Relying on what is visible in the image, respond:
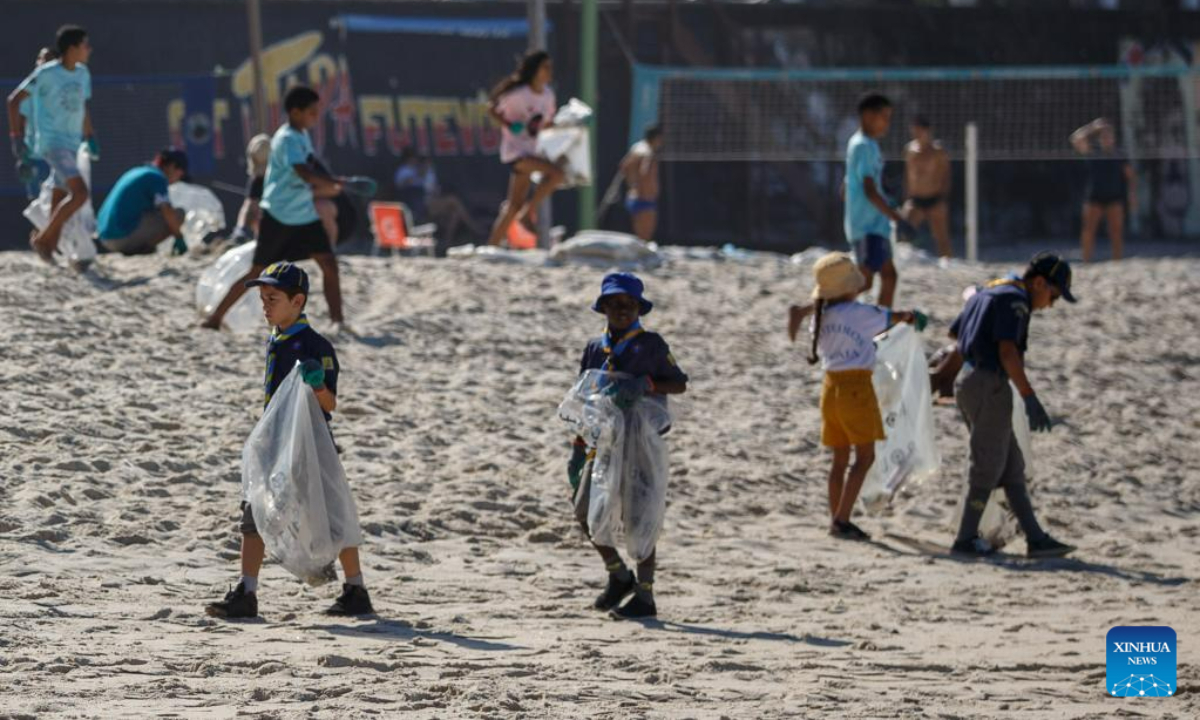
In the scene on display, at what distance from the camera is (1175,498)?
10.4m

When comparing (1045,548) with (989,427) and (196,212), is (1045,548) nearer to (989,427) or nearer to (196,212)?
(989,427)

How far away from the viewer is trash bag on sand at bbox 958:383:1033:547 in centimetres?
896

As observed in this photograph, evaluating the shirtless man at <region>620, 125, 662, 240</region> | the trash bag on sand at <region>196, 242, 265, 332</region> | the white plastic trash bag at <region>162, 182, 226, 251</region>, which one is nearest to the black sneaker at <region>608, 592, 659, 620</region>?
the trash bag on sand at <region>196, 242, 265, 332</region>

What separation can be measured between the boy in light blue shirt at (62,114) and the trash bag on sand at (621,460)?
5958mm

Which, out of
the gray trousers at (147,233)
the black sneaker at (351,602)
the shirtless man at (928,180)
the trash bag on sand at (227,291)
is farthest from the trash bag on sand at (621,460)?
the shirtless man at (928,180)

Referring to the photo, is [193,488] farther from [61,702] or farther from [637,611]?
[61,702]

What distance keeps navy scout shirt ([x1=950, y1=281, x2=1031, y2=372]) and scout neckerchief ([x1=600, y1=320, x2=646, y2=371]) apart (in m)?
2.07

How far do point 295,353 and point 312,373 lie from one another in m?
0.13

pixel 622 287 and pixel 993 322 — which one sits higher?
pixel 622 287

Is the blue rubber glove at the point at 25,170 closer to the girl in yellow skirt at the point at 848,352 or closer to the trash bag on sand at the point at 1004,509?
the girl in yellow skirt at the point at 848,352

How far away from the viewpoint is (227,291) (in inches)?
453

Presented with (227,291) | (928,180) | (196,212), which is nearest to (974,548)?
(227,291)

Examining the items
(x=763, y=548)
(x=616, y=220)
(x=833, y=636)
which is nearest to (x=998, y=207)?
(x=616, y=220)

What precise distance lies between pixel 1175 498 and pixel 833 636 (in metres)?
3.95
